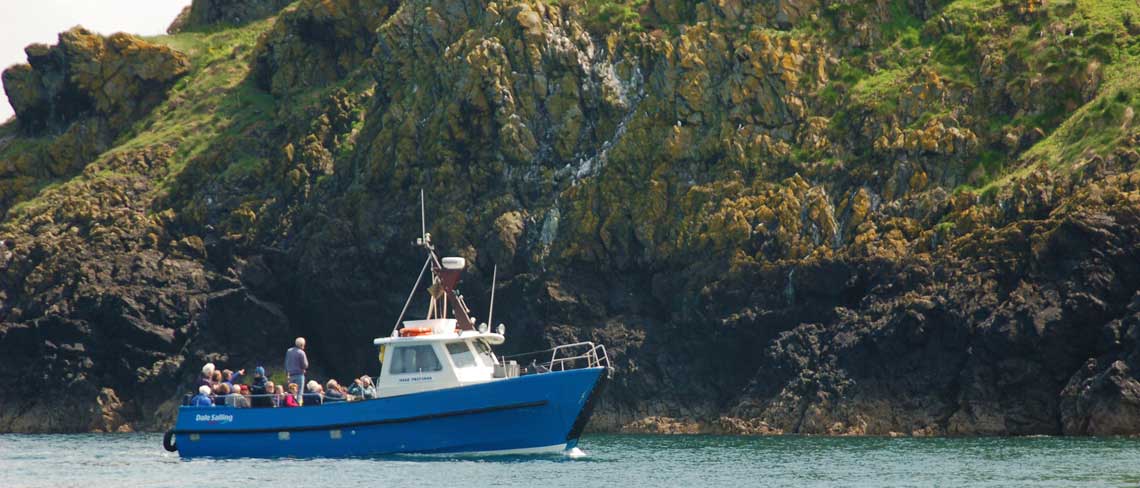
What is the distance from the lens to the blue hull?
142ft

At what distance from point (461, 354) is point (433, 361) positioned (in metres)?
0.78

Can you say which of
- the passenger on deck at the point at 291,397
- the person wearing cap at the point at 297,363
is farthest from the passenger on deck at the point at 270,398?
the person wearing cap at the point at 297,363

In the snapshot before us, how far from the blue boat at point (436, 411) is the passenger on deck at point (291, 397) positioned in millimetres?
850

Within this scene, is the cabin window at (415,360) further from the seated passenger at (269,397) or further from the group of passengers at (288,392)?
the seated passenger at (269,397)

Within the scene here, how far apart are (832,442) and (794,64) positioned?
67.6 ft

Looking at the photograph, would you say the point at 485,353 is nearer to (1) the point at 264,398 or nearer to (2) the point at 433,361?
(2) the point at 433,361

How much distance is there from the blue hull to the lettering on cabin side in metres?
1.31

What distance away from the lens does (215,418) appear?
46438 mm

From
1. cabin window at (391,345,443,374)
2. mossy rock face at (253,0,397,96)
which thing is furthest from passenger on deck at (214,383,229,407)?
mossy rock face at (253,0,397,96)

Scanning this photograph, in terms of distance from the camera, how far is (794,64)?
69000 millimetres

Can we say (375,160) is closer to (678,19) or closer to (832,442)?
(678,19)

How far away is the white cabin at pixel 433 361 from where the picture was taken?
44.6 metres

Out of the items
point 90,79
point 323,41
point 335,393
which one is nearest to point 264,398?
point 335,393

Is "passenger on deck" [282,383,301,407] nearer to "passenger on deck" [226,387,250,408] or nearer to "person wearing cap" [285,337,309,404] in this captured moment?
"person wearing cap" [285,337,309,404]
